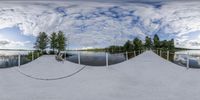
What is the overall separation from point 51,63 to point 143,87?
13.5 feet

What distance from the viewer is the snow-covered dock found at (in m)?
6.84

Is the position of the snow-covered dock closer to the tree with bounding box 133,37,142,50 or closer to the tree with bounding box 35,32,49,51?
the tree with bounding box 35,32,49,51

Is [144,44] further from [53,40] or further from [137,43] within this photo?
[53,40]

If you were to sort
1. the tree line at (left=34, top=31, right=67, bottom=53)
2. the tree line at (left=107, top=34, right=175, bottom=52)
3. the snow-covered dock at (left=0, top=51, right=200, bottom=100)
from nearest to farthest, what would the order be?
the snow-covered dock at (left=0, top=51, right=200, bottom=100)
the tree line at (left=34, top=31, right=67, bottom=53)
the tree line at (left=107, top=34, right=175, bottom=52)

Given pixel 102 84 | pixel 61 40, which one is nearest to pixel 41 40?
pixel 61 40

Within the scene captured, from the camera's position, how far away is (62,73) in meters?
10.2

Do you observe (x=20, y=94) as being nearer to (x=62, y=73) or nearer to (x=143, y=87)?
(x=143, y=87)

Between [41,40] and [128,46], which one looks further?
[128,46]

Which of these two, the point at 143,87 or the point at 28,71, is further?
the point at 28,71

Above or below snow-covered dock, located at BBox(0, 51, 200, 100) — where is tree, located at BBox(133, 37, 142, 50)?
above

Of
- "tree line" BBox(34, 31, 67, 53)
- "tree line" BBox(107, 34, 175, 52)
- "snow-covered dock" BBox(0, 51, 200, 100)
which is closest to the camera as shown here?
"snow-covered dock" BBox(0, 51, 200, 100)

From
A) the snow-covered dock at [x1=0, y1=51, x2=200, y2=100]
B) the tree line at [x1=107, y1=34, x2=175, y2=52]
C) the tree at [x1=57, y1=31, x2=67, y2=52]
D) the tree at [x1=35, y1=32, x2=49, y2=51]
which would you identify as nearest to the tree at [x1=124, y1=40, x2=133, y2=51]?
the tree line at [x1=107, y1=34, x2=175, y2=52]

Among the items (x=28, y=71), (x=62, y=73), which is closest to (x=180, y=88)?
(x=62, y=73)

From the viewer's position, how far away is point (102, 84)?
8.92 meters
